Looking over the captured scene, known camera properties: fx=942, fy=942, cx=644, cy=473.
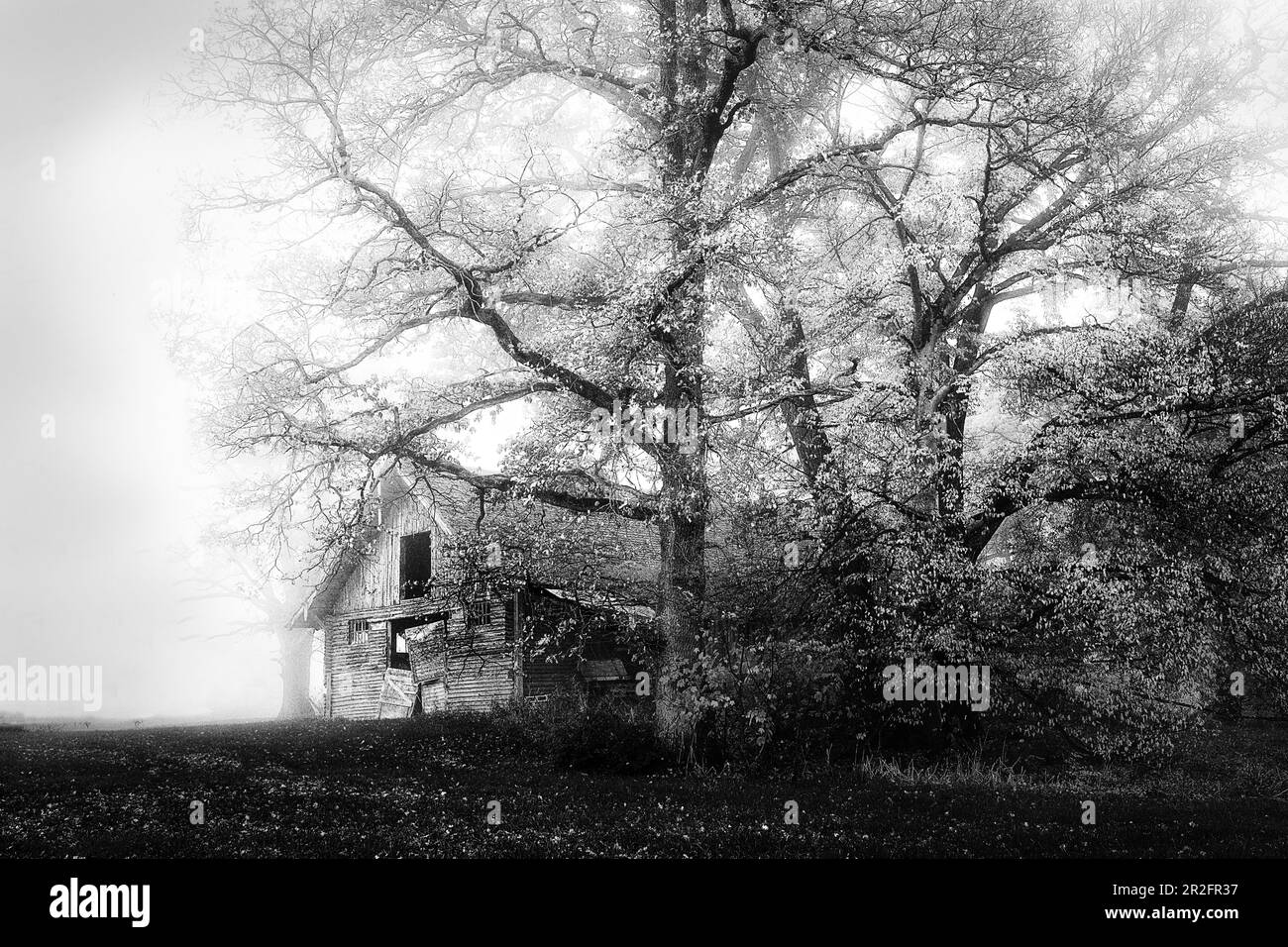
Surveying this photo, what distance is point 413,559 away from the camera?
31438 millimetres

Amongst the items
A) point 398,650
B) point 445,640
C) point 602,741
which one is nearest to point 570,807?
point 602,741

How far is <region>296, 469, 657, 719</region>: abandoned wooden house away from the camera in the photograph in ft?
65.0

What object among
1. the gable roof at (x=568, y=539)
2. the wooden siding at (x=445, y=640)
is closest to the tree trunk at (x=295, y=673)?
the wooden siding at (x=445, y=640)

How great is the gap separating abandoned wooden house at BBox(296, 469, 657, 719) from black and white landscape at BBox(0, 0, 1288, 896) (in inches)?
11.8

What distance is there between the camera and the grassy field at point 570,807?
10484mm

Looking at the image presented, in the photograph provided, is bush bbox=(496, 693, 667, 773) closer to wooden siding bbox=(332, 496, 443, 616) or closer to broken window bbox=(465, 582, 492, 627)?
broken window bbox=(465, 582, 492, 627)

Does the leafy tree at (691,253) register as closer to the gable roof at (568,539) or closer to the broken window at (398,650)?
the gable roof at (568,539)

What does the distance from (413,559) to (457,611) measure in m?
5.03

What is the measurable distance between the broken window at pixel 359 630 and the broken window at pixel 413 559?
11.1 ft

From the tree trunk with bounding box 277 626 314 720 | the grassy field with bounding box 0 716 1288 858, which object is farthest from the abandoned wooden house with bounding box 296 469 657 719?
the tree trunk with bounding box 277 626 314 720
